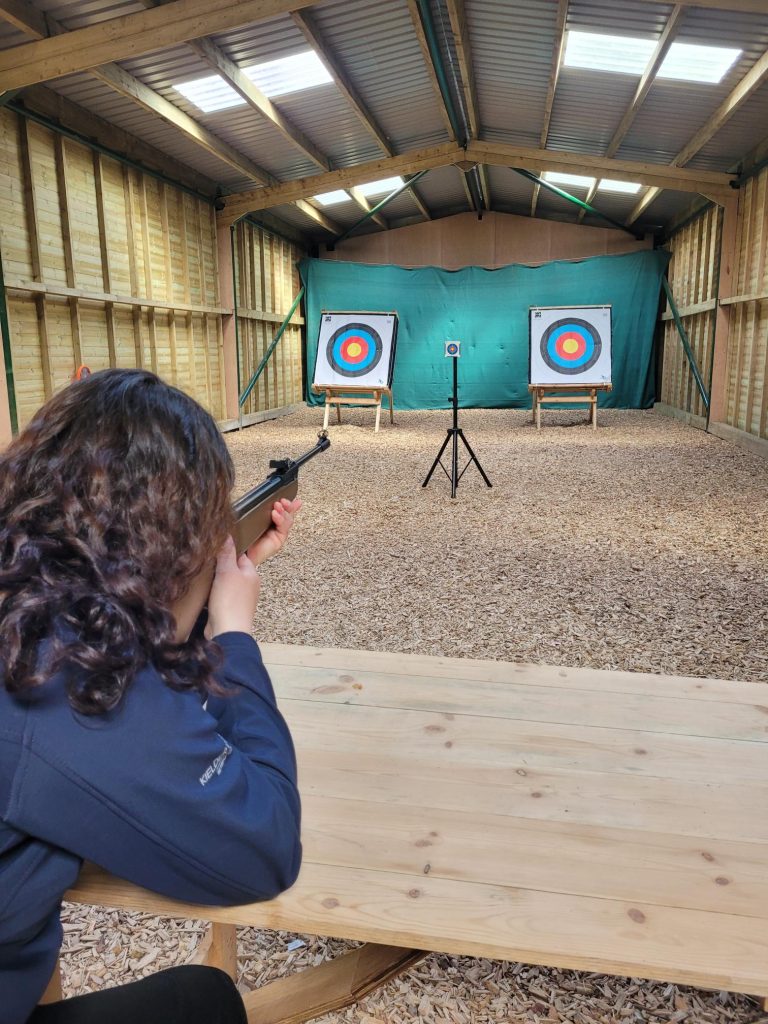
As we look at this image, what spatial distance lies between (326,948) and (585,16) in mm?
5496

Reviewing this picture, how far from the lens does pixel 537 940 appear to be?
0.73 m

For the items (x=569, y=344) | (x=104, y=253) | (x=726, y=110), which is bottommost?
(x=569, y=344)

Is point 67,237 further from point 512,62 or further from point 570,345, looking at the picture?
point 570,345

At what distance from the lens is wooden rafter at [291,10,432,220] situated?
511 centimetres

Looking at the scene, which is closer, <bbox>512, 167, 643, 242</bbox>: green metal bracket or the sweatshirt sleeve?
the sweatshirt sleeve

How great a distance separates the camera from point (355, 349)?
32.8 feet

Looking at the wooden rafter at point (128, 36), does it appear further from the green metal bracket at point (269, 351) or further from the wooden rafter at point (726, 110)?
the green metal bracket at point (269, 351)

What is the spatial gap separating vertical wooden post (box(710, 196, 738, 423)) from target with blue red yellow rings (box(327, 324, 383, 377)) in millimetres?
3964

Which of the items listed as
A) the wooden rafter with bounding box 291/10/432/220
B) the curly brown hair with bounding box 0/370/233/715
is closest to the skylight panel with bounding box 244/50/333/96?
the wooden rafter with bounding box 291/10/432/220

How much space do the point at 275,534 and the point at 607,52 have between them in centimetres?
562

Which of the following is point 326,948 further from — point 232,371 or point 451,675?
point 232,371

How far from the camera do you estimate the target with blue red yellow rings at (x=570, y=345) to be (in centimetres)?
949

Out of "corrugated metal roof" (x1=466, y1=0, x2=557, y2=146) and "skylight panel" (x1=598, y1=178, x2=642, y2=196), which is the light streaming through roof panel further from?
"skylight panel" (x1=598, y1=178, x2=642, y2=196)

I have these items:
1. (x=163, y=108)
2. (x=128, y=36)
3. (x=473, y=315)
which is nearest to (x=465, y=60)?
(x=163, y=108)
